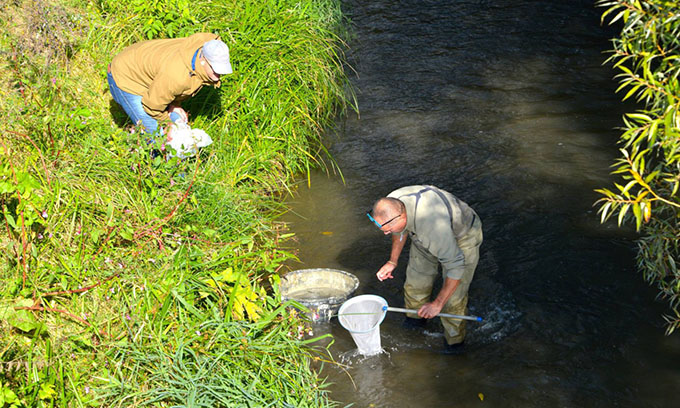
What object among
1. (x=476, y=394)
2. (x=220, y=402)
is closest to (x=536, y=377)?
(x=476, y=394)

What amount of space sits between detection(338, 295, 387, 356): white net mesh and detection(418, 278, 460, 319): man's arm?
0.29 m

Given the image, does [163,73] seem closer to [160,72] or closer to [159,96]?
[160,72]

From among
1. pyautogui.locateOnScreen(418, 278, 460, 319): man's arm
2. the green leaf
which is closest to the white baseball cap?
pyautogui.locateOnScreen(418, 278, 460, 319): man's arm

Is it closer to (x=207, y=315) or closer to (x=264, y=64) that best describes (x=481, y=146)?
(x=264, y=64)

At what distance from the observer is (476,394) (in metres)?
4.26

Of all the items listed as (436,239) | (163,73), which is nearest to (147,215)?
(163,73)

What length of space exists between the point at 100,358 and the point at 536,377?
292 cm

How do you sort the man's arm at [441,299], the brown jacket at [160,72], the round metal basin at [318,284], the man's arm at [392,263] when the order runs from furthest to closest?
1. the brown jacket at [160,72]
2. the round metal basin at [318,284]
3. the man's arm at [392,263]
4. the man's arm at [441,299]

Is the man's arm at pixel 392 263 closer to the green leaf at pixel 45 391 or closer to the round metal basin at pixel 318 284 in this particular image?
the round metal basin at pixel 318 284

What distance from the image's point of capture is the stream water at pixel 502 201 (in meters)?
4.39

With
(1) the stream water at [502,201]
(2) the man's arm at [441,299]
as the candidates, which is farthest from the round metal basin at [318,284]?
(2) the man's arm at [441,299]

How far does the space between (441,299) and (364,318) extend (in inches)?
24.7

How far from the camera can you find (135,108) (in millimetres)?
5230

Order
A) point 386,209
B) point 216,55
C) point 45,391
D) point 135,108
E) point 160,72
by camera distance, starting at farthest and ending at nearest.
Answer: point 135,108 < point 160,72 < point 216,55 < point 386,209 < point 45,391
